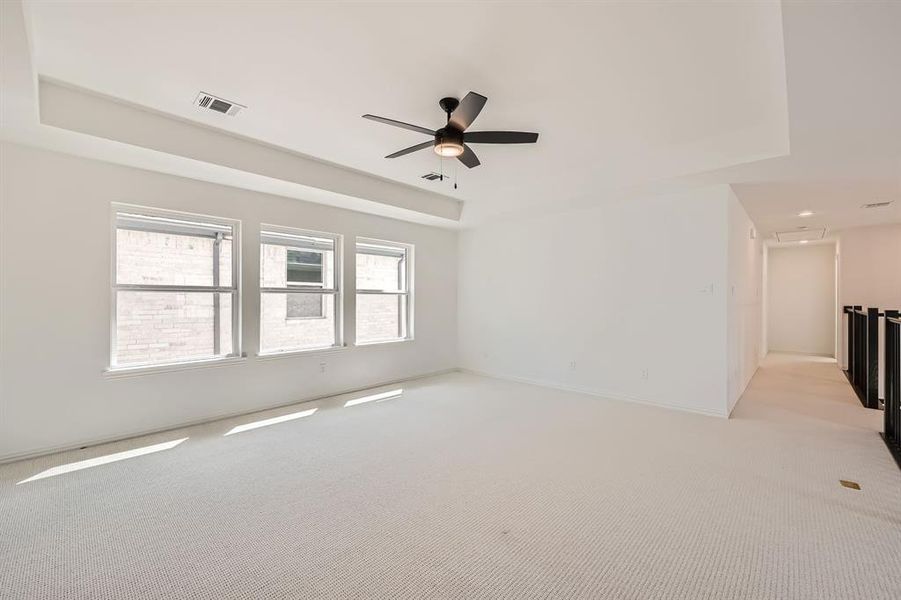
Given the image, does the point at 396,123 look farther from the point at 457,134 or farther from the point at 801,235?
the point at 801,235

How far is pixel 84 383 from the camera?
11.0ft

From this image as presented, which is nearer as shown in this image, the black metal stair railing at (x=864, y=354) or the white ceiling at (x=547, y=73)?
the white ceiling at (x=547, y=73)

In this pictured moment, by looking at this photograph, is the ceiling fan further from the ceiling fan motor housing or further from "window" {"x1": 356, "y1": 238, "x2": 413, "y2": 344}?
"window" {"x1": 356, "y1": 238, "x2": 413, "y2": 344}

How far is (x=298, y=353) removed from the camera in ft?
15.4

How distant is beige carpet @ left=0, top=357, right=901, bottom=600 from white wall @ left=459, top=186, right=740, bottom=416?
93 centimetres

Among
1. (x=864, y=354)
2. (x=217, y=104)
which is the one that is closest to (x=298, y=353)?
(x=217, y=104)

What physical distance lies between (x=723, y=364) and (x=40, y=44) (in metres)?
6.18

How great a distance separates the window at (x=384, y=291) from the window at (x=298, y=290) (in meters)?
0.43

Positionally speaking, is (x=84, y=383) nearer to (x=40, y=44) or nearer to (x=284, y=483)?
(x=284, y=483)

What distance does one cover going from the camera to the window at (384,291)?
560 cm

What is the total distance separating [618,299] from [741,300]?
1629 mm

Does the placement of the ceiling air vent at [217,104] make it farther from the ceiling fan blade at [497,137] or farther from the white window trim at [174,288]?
the ceiling fan blade at [497,137]

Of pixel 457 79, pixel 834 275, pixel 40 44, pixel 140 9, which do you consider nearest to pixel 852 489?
pixel 457 79

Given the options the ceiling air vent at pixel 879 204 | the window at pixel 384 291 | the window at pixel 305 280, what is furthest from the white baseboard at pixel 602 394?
the ceiling air vent at pixel 879 204
